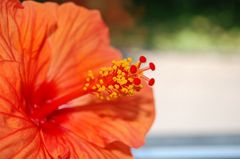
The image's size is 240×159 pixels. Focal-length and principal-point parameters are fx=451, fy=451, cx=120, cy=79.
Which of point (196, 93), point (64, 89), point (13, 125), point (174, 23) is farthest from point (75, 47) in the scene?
point (196, 93)

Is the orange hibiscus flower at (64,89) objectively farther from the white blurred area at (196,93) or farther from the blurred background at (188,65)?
the white blurred area at (196,93)

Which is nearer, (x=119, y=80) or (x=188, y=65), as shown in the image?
(x=119, y=80)

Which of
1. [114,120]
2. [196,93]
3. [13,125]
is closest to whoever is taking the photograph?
[13,125]

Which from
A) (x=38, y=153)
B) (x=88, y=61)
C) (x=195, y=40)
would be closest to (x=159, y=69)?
(x=195, y=40)

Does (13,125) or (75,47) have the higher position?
(75,47)

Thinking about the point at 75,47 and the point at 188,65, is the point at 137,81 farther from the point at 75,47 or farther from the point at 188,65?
the point at 188,65

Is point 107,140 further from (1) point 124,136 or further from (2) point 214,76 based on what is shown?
(2) point 214,76
